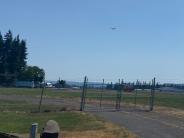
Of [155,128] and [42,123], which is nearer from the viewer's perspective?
[155,128]

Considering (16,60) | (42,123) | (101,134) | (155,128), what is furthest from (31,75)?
(101,134)

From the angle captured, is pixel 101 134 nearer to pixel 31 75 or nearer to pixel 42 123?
pixel 42 123

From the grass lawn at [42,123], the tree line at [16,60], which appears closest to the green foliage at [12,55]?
the tree line at [16,60]

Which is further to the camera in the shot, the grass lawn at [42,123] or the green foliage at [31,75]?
the green foliage at [31,75]

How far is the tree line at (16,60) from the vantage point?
105250 mm

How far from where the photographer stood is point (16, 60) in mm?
106188

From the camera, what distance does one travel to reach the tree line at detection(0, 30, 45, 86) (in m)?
105

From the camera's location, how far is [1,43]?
109250 mm

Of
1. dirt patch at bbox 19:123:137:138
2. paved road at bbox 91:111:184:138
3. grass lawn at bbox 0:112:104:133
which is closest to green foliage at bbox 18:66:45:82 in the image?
grass lawn at bbox 0:112:104:133

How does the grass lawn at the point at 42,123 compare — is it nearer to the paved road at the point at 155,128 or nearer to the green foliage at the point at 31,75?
the paved road at the point at 155,128

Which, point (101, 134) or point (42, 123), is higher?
point (42, 123)

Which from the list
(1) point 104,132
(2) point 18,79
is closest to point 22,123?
(1) point 104,132

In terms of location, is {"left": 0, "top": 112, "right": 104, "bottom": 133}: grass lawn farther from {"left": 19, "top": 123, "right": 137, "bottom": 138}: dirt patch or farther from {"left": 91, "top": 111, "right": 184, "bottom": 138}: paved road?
{"left": 91, "top": 111, "right": 184, "bottom": 138}: paved road

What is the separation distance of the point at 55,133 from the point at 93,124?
31.2ft
